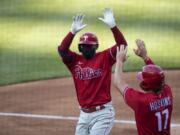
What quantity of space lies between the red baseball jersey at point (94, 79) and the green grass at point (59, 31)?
5.63 m

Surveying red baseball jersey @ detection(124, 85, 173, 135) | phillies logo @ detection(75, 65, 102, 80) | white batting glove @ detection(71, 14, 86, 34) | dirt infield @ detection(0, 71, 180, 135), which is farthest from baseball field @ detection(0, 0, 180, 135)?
red baseball jersey @ detection(124, 85, 173, 135)

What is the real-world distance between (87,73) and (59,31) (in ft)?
32.0

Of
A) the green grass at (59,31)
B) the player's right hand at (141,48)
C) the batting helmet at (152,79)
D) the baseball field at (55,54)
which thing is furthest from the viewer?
the green grass at (59,31)

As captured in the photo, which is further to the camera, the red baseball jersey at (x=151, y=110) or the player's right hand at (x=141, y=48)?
the player's right hand at (x=141, y=48)

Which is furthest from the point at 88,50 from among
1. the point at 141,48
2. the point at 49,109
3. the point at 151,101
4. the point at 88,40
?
the point at 49,109

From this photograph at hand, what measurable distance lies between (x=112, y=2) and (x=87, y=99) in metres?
12.7

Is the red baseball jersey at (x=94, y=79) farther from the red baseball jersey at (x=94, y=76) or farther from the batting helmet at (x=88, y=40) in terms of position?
the batting helmet at (x=88, y=40)

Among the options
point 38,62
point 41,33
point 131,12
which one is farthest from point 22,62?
point 131,12

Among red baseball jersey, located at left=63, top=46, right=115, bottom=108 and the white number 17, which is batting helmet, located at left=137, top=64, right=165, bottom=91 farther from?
red baseball jersey, located at left=63, top=46, right=115, bottom=108

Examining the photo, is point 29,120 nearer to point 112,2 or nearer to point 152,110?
point 152,110

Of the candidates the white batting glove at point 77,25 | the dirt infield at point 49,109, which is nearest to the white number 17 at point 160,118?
the white batting glove at point 77,25

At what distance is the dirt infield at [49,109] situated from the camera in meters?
9.62

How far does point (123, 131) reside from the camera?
9.43m

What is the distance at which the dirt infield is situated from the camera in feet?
31.6
